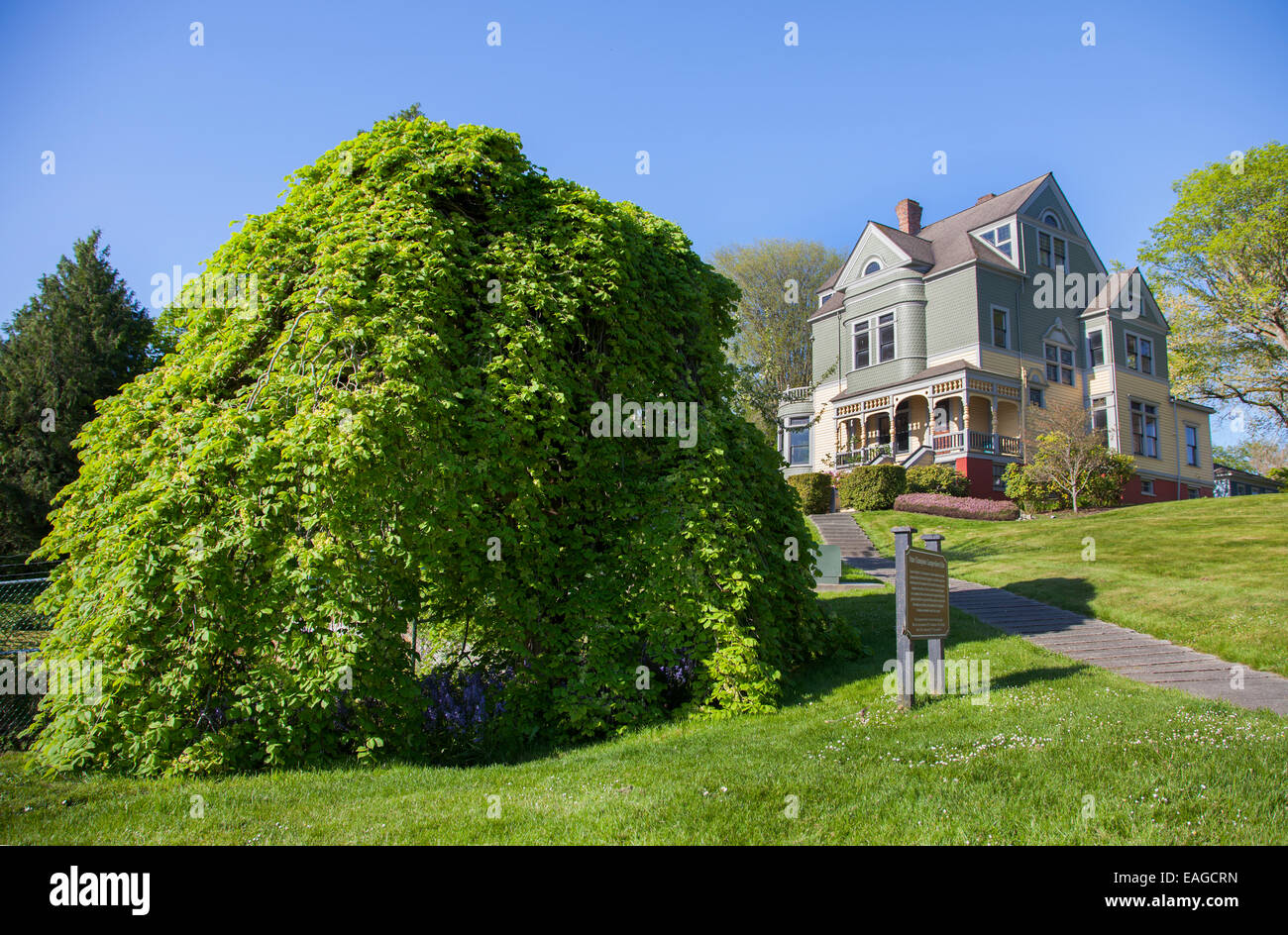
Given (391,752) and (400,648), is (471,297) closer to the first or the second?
(400,648)

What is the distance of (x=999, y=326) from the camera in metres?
31.4

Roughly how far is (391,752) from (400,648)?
94 cm

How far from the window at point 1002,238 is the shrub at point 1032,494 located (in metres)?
11.4

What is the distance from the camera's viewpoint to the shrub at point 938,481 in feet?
90.1

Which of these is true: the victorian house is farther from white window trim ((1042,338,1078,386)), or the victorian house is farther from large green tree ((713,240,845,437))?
large green tree ((713,240,845,437))

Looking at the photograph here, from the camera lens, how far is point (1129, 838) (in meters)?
4.20

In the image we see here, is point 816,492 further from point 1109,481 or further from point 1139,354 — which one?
point 1139,354

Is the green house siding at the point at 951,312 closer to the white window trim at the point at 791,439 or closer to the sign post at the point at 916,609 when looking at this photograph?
the white window trim at the point at 791,439

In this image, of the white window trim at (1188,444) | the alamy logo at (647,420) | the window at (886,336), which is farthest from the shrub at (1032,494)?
the alamy logo at (647,420)

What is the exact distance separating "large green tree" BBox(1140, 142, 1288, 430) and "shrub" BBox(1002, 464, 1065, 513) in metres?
12.6

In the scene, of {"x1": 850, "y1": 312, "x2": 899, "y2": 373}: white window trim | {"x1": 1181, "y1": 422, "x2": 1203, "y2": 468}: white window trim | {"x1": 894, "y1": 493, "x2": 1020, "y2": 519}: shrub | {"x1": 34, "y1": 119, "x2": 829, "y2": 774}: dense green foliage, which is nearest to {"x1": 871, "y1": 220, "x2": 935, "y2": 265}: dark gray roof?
{"x1": 850, "y1": 312, "x2": 899, "y2": 373}: white window trim
